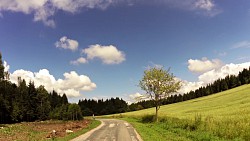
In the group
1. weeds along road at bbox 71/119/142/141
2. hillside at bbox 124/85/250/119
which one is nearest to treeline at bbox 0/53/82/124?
hillside at bbox 124/85/250/119

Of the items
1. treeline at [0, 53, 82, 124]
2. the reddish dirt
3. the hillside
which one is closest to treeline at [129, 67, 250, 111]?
treeline at [0, 53, 82, 124]

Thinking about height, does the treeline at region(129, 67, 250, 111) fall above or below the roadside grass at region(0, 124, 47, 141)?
above

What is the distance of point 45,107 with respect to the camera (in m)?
105

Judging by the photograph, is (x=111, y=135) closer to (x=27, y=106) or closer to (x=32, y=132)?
(x=32, y=132)

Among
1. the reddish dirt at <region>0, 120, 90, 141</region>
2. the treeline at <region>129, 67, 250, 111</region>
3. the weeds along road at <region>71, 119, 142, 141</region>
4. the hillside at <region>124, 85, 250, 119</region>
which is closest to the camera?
the weeds along road at <region>71, 119, 142, 141</region>

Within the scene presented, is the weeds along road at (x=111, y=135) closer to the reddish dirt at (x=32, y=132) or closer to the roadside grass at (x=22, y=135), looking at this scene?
the reddish dirt at (x=32, y=132)

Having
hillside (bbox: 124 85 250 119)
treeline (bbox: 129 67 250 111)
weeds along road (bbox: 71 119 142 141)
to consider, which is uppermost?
treeline (bbox: 129 67 250 111)

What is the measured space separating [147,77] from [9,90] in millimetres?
57889

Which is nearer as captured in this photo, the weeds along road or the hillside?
the weeds along road

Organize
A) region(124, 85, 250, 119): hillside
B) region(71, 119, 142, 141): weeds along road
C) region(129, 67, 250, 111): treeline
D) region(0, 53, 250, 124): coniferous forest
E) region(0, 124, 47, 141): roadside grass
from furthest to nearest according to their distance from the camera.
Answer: region(129, 67, 250, 111): treeline < region(0, 53, 250, 124): coniferous forest < region(124, 85, 250, 119): hillside < region(0, 124, 47, 141): roadside grass < region(71, 119, 142, 141): weeds along road

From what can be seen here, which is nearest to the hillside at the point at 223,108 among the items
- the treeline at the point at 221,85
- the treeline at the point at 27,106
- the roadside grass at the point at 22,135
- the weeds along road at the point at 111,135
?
the weeds along road at the point at 111,135

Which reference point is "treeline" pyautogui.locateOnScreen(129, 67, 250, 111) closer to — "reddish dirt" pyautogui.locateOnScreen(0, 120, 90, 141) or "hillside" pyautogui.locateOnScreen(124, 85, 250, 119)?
"hillside" pyautogui.locateOnScreen(124, 85, 250, 119)

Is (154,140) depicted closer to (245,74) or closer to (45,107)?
(45,107)

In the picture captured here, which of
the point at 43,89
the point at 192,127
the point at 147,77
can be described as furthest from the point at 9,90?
the point at 192,127
